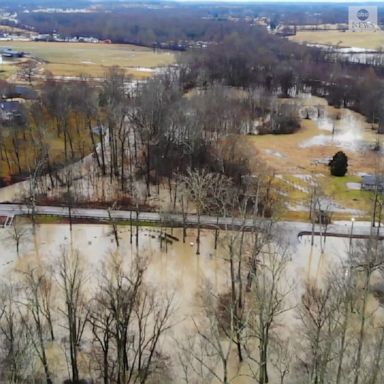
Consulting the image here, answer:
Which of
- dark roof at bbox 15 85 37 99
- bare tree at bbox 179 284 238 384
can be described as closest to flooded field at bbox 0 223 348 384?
bare tree at bbox 179 284 238 384

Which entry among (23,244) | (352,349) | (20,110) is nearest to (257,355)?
(352,349)

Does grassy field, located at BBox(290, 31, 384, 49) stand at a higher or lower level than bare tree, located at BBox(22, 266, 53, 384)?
higher

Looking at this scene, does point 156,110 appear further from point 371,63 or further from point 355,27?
point 355,27

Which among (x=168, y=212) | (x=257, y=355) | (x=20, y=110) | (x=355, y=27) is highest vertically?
(x=355, y=27)

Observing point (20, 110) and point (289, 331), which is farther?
A: point (20, 110)

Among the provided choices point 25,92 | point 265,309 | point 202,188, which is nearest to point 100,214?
point 202,188

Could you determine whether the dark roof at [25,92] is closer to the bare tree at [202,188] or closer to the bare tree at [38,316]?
the bare tree at [202,188]

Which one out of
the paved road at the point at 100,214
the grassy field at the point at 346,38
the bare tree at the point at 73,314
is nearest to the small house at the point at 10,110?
the paved road at the point at 100,214

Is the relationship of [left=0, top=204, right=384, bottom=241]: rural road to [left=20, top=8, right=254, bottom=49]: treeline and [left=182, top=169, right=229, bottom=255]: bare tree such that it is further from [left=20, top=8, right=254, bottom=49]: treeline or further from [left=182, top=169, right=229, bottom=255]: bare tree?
[left=20, top=8, right=254, bottom=49]: treeline
